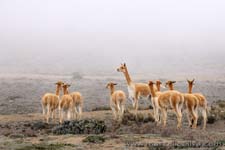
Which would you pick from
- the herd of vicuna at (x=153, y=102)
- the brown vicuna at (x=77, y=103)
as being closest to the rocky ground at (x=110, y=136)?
the herd of vicuna at (x=153, y=102)

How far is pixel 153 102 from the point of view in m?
18.4

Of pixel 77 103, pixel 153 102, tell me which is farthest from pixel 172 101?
pixel 77 103

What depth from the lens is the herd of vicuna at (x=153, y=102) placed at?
666 inches

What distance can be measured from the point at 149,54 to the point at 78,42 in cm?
3928

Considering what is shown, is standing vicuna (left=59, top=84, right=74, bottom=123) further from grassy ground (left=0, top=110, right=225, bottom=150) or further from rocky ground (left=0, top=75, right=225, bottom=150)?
grassy ground (left=0, top=110, right=225, bottom=150)

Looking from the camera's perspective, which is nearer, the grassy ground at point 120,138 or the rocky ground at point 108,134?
the grassy ground at point 120,138

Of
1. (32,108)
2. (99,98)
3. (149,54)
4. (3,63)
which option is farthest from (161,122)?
→ (149,54)

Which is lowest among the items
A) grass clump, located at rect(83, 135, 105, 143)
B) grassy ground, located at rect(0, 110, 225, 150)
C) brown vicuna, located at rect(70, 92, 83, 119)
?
grassy ground, located at rect(0, 110, 225, 150)

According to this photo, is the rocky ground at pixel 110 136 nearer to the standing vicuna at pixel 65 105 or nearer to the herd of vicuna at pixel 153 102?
the herd of vicuna at pixel 153 102

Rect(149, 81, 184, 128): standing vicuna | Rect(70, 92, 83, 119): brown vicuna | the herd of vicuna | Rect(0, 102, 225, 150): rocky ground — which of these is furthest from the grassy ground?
Rect(70, 92, 83, 119): brown vicuna

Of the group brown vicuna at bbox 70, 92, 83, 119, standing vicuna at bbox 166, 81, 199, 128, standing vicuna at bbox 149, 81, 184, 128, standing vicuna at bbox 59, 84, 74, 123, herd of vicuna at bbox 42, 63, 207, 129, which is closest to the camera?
standing vicuna at bbox 149, 81, 184, 128

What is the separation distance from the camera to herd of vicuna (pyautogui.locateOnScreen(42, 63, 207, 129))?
16.9 m

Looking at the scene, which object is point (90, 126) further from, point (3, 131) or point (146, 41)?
point (146, 41)

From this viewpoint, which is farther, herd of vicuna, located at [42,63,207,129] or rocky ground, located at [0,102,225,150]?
herd of vicuna, located at [42,63,207,129]
